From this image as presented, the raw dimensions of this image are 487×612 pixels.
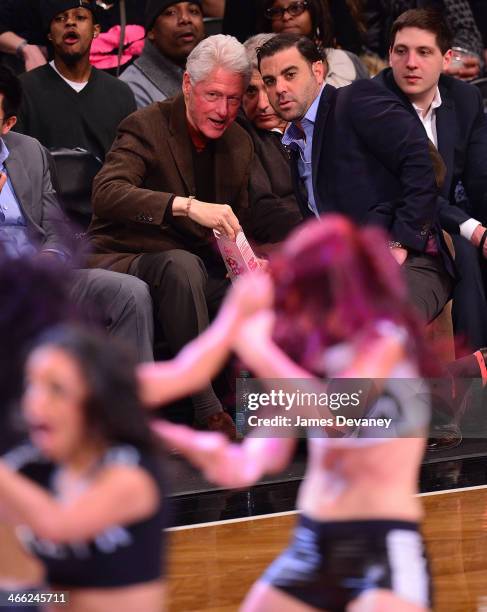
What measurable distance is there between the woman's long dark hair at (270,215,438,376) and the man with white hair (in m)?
2.35

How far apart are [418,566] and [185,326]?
2572 millimetres

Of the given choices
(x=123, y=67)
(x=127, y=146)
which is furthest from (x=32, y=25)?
(x=127, y=146)

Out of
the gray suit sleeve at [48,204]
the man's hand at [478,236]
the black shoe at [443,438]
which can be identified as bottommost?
the black shoe at [443,438]

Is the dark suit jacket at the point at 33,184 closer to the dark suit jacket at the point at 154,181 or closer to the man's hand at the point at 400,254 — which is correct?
the dark suit jacket at the point at 154,181

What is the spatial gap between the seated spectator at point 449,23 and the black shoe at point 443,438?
197 centimetres

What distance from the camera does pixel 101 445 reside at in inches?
80.4

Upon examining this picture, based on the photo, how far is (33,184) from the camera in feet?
15.2

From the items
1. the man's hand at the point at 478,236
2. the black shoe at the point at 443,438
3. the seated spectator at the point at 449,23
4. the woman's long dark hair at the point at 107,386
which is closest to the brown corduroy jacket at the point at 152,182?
the man's hand at the point at 478,236

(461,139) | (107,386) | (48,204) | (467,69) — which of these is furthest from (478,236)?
(107,386)

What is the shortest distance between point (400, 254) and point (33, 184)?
4.37 ft

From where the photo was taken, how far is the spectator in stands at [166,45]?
564cm

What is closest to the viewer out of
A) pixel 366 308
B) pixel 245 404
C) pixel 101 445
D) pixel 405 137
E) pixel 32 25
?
pixel 101 445

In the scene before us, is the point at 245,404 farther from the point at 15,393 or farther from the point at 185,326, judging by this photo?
the point at 15,393

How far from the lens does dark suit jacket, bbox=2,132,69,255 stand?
14.9 ft
